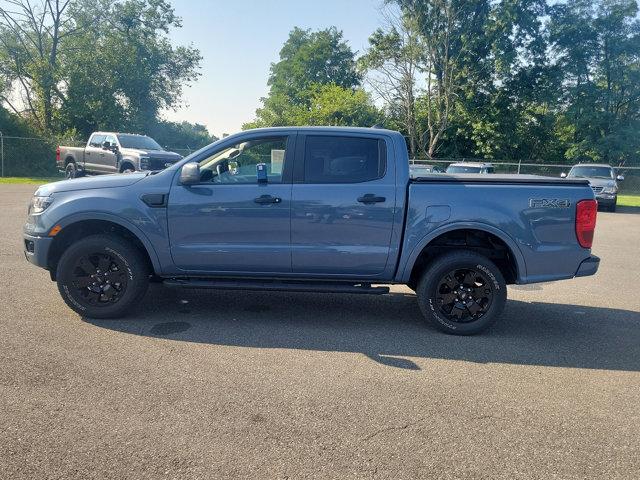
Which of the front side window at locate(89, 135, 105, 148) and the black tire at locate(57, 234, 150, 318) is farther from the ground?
the front side window at locate(89, 135, 105, 148)

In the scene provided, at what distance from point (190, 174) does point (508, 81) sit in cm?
3505

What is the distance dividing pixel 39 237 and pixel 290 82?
59691mm

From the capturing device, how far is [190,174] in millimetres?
4777

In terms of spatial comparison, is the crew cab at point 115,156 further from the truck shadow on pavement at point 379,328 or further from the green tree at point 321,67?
the green tree at point 321,67

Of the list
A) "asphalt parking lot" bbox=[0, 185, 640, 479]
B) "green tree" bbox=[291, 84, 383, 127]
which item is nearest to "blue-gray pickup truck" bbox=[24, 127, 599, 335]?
"asphalt parking lot" bbox=[0, 185, 640, 479]

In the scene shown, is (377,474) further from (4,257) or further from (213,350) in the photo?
(4,257)

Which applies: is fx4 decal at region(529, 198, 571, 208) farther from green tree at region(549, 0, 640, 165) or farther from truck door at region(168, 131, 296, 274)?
green tree at region(549, 0, 640, 165)

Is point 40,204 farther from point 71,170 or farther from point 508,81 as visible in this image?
point 508,81

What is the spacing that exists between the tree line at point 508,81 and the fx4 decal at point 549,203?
30.9 metres

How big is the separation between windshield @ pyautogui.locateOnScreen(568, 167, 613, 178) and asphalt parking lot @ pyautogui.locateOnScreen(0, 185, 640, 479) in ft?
52.3

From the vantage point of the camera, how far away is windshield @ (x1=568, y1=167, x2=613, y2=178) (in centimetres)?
1978

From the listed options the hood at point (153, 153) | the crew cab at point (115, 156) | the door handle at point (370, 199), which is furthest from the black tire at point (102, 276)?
the hood at point (153, 153)

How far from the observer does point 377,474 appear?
269 centimetres

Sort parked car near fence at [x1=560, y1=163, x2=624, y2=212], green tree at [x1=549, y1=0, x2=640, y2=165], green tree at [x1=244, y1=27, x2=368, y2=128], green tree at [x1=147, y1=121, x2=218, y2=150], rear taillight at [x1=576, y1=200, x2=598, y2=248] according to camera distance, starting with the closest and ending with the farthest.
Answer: rear taillight at [x1=576, y1=200, x2=598, y2=248]
parked car near fence at [x1=560, y1=163, x2=624, y2=212]
green tree at [x1=549, y1=0, x2=640, y2=165]
green tree at [x1=147, y1=121, x2=218, y2=150]
green tree at [x1=244, y1=27, x2=368, y2=128]
